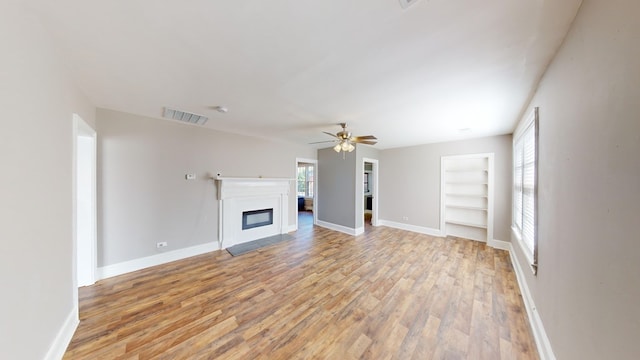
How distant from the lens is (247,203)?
4.54 metres

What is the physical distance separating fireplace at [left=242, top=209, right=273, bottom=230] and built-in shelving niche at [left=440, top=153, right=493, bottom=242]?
4.37 meters

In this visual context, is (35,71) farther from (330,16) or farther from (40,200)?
(330,16)

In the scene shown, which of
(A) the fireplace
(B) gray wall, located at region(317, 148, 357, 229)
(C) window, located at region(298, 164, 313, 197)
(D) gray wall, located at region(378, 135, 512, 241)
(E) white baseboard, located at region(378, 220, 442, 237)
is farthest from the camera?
(C) window, located at region(298, 164, 313, 197)

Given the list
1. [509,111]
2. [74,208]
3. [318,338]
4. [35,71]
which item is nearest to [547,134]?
[509,111]

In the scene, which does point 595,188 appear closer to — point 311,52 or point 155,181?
point 311,52

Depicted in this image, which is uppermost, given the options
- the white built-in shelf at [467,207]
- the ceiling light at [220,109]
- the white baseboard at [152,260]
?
the ceiling light at [220,109]

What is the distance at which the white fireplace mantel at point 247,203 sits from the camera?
4.11 metres

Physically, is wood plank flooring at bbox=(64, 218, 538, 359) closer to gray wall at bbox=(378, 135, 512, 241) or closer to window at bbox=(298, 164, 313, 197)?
gray wall at bbox=(378, 135, 512, 241)

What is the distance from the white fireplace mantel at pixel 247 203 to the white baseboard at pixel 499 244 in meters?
4.72

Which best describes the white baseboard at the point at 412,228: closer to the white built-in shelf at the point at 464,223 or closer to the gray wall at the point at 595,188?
the white built-in shelf at the point at 464,223

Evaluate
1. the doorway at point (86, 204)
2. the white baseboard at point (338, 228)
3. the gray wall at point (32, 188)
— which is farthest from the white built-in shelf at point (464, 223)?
the doorway at point (86, 204)

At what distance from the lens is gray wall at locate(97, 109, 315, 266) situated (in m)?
2.97

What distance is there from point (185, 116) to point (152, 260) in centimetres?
246

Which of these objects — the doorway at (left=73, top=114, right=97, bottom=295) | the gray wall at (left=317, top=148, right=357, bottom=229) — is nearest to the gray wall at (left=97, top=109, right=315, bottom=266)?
the doorway at (left=73, top=114, right=97, bottom=295)
